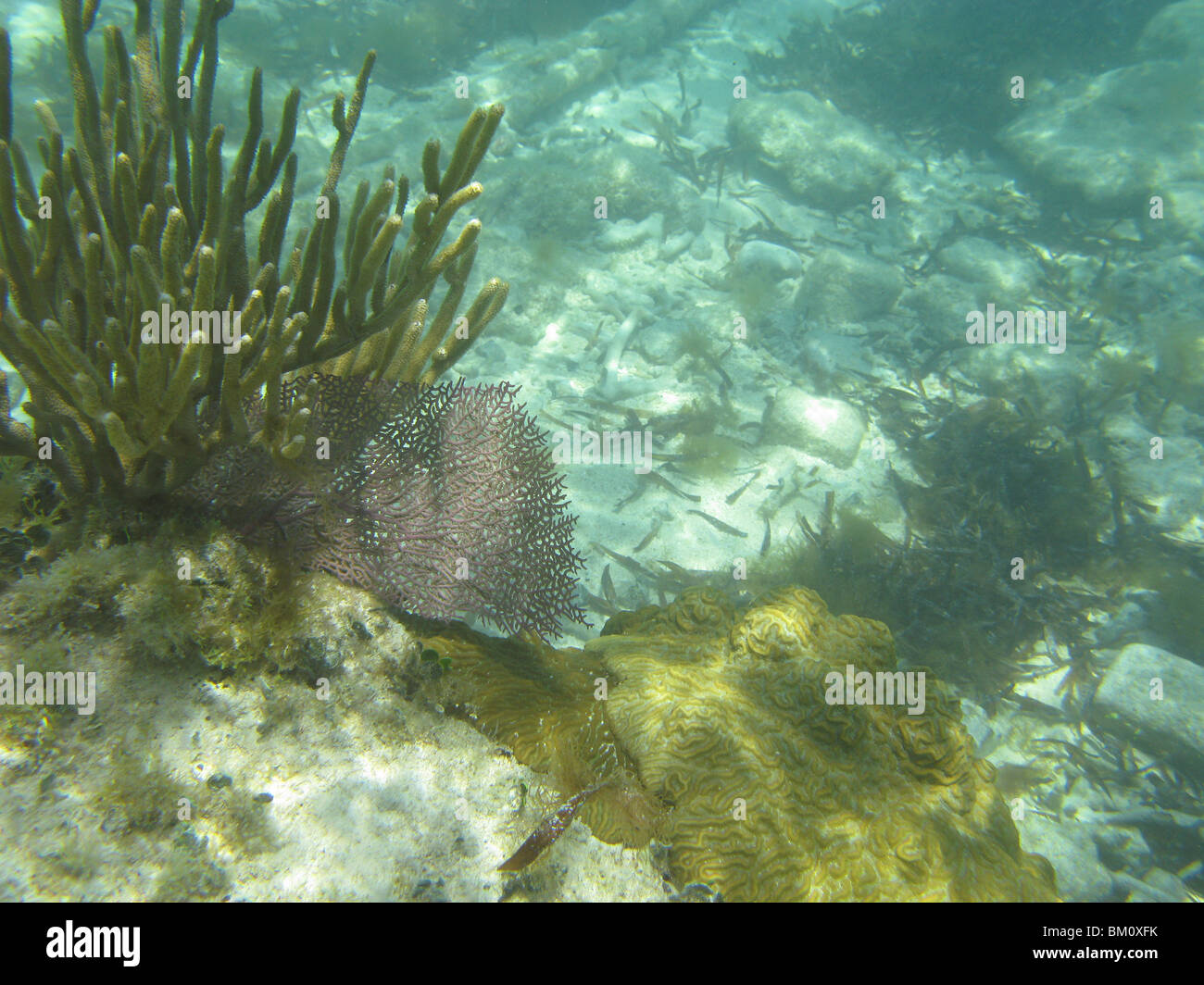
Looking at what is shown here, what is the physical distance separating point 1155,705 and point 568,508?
19.3 ft

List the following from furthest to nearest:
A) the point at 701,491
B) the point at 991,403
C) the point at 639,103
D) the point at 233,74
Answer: the point at 639,103, the point at 233,74, the point at 991,403, the point at 701,491

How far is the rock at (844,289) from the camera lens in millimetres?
9477

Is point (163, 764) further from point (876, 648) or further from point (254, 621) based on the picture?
point (876, 648)

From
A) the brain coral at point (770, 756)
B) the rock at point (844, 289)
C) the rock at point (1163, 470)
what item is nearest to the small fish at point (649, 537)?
the brain coral at point (770, 756)

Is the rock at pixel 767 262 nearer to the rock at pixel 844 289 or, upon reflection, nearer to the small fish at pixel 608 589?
the rock at pixel 844 289

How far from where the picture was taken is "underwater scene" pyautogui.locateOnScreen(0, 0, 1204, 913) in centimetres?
192

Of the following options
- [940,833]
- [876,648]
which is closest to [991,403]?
[876,648]

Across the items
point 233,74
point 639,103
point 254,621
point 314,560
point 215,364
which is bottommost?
point 254,621

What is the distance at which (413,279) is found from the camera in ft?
7.77

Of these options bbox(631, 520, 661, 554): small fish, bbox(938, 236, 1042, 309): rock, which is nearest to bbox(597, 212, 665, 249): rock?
bbox(938, 236, 1042, 309): rock

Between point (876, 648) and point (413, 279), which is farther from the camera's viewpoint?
point (876, 648)

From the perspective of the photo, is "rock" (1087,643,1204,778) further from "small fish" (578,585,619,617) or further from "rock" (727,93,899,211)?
"rock" (727,93,899,211)

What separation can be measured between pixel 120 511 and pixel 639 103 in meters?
14.4

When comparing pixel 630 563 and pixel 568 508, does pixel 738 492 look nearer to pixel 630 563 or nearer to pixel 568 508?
pixel 630 563
